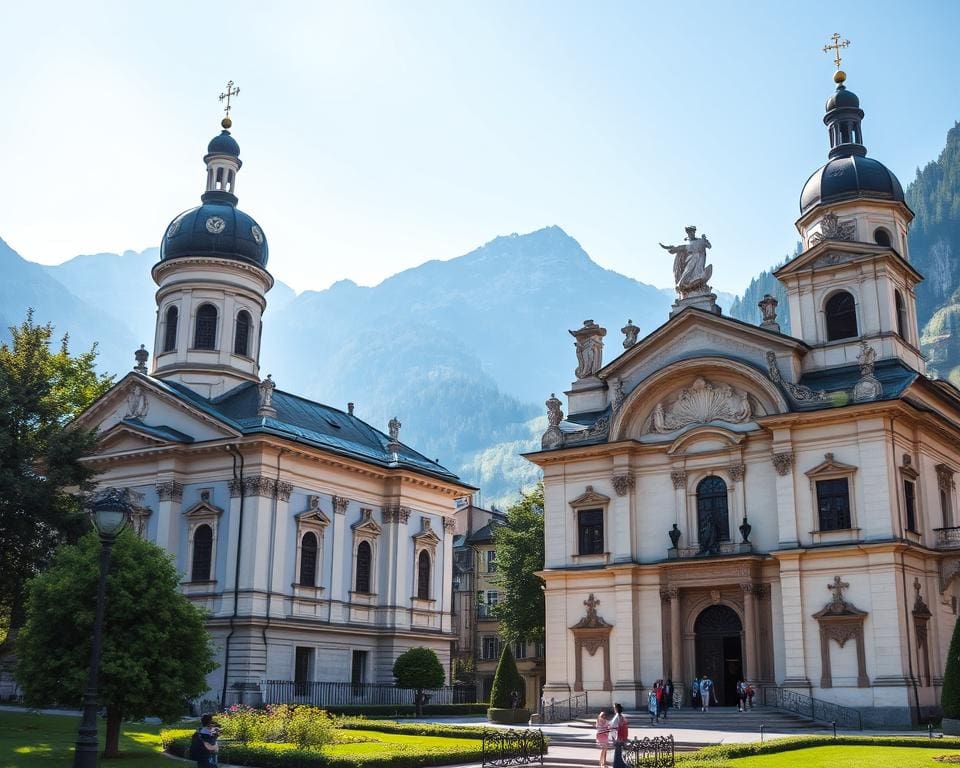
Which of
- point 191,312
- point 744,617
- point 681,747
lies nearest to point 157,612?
point 681,747

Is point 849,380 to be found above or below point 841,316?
below

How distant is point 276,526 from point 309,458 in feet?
11.9

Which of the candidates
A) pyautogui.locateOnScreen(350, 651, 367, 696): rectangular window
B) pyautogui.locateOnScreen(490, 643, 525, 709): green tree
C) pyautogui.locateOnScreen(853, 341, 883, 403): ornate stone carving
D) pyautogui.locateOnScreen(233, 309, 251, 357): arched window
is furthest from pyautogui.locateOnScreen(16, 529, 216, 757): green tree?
pyautogui.locateOnScreen(233, 309, 251, 357): arched window

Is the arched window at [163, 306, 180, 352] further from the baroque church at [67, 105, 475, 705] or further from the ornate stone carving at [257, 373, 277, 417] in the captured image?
the ornate stone carving at [257, 373, 277, 417]

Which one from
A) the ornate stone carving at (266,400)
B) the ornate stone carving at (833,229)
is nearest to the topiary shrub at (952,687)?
the ornate stone carving at (833,229)

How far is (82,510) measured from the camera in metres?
35.1

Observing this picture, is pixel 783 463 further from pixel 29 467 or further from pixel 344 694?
pixel 29 467

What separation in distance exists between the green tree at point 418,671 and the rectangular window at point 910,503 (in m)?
20.7

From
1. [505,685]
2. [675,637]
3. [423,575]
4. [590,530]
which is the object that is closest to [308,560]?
[423,575]

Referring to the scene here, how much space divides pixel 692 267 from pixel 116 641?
90.0 feet

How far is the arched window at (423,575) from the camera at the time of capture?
171ft

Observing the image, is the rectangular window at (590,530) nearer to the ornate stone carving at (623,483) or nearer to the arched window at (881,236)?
the ornate stone carving at (623,483)

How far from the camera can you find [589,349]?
45250 millimetres

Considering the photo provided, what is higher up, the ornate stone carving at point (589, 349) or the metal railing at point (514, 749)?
the ornate stone carving at point (589, 349)
